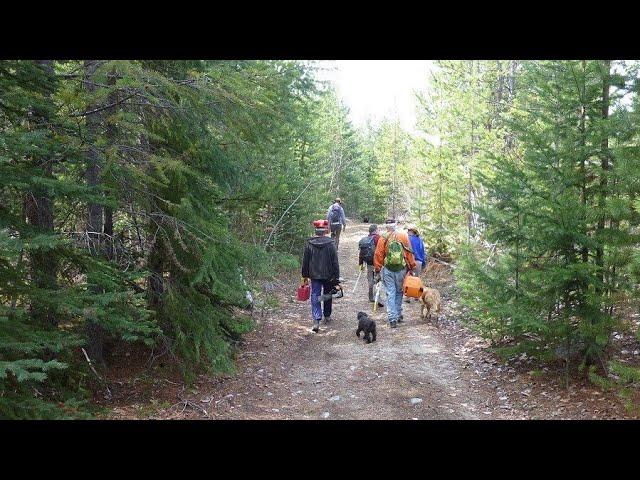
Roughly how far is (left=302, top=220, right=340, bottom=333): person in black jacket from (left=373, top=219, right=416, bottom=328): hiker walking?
1155mm

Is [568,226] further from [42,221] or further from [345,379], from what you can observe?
[42,221]

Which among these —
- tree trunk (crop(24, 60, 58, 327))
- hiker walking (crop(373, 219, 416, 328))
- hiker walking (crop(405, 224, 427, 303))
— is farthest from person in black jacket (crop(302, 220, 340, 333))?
tree trunk (crop(24, 60, 58, 327))

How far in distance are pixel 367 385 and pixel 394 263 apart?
3520 mm

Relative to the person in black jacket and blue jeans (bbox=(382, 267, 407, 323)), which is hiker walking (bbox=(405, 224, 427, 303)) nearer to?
blue jeans (bbox=(382, 267, 407, 323))

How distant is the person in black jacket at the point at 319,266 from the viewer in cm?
1076

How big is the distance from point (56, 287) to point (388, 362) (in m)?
5.83

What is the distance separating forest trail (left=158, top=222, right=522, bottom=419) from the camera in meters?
6.82

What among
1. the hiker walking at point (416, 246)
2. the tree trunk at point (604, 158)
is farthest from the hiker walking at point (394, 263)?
the tree trunk at point (604, 158)

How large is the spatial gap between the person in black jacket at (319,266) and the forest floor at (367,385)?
0.80m

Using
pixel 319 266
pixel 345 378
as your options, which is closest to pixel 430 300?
pixel 319 266

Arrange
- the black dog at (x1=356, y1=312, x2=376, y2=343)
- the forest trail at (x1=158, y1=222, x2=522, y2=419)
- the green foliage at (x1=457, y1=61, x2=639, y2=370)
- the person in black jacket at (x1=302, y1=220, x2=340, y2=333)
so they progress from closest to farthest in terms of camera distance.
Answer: the green foliage at (x1=457, y1=61, x2=639, y2=370), the forest trail at (x1=158, y1=222, x2=522, y2=419), the black dog at (x1=356, y1=312, x2=376, y2=343), the person in black jacket at (x1=302, y1=220, x2=340, y2=333)

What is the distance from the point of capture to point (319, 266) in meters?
10.8

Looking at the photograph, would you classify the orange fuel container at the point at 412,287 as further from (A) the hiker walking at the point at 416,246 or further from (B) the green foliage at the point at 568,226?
(B) the green foliage at the point at 568,226
